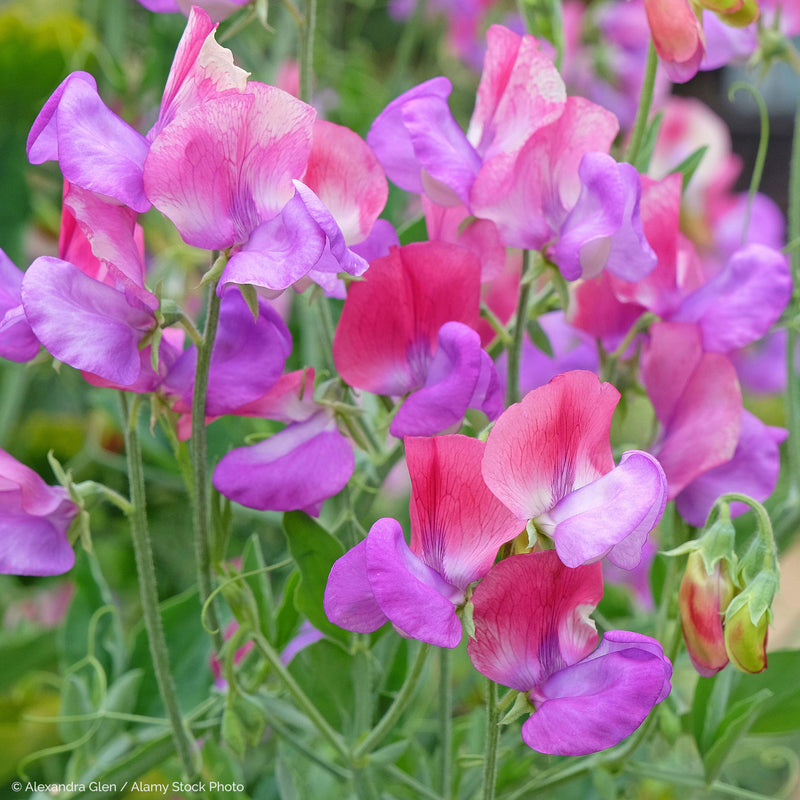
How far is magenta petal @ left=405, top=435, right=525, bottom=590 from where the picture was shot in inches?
14.8

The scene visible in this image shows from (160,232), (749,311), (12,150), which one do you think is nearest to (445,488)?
(749,311)

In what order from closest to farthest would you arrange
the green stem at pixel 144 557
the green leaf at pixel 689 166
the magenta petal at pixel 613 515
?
the magenta petal at pixel 613 515, the green stem at pixel 144 557, the green leaf at pixel 689 166

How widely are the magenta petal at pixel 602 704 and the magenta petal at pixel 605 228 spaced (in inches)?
6.7

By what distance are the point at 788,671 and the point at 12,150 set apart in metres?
1.01

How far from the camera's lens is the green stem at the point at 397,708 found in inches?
17.0

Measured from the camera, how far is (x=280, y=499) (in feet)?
1.49

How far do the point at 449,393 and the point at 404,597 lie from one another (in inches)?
3.8

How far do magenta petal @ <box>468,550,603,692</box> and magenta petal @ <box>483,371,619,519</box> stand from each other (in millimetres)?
22

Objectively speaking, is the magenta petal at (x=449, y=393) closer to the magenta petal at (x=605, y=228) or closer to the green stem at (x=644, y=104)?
the magenta petal at (x=605, y=228)

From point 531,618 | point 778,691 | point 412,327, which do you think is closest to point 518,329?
point 412,327

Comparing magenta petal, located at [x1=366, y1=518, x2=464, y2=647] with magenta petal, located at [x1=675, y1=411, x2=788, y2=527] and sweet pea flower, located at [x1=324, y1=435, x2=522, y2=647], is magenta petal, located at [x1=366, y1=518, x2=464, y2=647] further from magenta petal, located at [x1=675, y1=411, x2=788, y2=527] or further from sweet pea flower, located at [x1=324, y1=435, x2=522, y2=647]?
magenta petal, located at [x1=675, y1=411, x2=788, y2=527]

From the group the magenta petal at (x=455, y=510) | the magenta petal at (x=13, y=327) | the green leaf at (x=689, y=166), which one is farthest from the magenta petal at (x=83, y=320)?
the green leaf at (x=689, y=166)

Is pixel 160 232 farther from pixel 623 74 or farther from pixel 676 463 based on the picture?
pixel 676 463

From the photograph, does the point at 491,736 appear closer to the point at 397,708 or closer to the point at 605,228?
the point at 397,708
